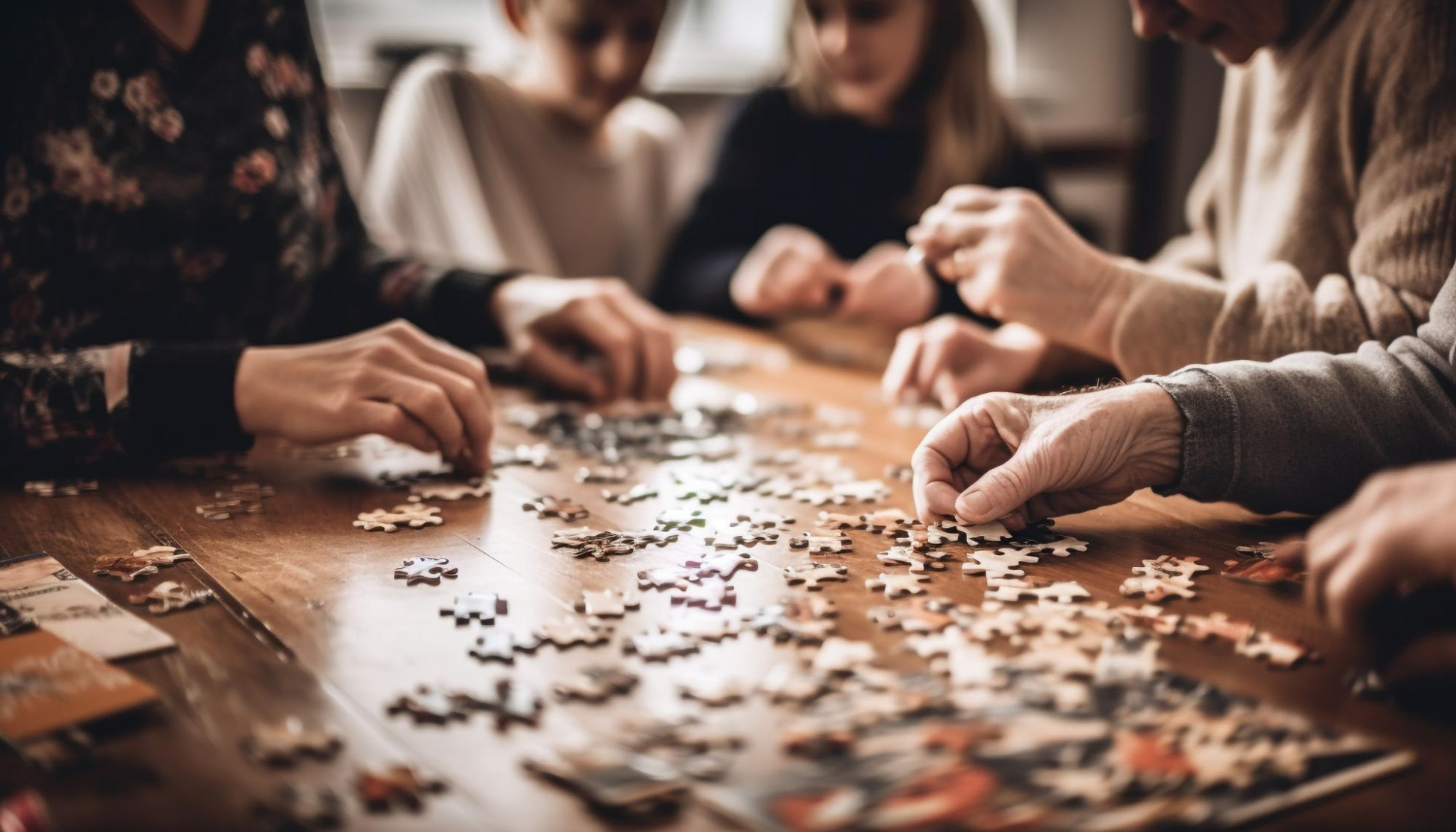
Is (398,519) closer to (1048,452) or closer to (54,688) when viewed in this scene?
(54,688)

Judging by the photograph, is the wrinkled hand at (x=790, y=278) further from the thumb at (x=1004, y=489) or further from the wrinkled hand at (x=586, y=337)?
the thumb at (x=1004, y=489)

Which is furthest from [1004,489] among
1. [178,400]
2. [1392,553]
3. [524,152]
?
[524,152]

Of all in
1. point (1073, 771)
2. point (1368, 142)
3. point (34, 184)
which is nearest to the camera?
point (1073, 771)

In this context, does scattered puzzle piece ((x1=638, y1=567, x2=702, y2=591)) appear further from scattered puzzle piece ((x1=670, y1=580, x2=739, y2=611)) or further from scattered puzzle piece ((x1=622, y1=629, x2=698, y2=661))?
scattered puzzle piece ((x1=622, y1=629, x2=698, y2=661))

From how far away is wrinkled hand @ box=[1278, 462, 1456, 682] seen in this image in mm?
827

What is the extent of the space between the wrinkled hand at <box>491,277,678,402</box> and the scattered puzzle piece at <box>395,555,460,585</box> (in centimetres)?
91

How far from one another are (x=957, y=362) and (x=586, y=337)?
72cm

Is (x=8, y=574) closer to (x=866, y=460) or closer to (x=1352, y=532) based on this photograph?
(x=866, y=460)

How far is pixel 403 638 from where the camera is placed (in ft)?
3.29

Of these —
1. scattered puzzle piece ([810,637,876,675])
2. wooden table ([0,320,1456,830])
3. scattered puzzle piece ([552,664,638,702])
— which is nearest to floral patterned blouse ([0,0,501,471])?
wooden table ([0,320,1456,830])

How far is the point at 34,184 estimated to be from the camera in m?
1.63

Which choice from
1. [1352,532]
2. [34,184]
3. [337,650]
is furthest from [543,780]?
[34,184]

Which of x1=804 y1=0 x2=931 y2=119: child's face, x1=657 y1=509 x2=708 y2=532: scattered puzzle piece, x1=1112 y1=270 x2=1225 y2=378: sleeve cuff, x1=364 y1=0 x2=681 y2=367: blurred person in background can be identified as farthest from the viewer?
x1=364 y1=0 x2=681 y2=367: blurred person in background

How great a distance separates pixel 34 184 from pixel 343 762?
1.29m
